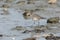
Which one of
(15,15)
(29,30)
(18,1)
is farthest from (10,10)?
(29,30)

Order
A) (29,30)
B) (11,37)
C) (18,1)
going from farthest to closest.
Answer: (18,1), (29,30), (11,37)

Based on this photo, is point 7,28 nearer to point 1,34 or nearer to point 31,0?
point 1,34

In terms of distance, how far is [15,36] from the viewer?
8.99 m

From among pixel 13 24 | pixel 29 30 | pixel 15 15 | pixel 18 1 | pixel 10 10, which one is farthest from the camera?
pixel 18 1

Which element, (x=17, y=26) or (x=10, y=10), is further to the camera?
(x=10, y=10)

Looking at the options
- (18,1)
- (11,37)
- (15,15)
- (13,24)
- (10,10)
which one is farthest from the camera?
(18,1)

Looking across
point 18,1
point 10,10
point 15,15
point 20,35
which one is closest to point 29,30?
point 20,35

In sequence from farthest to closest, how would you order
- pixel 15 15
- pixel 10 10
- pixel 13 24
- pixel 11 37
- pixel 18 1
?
pixel 18 1 < pixel 10 10 < pixel 15 15 < pixel 13 24 < pixel 11 37

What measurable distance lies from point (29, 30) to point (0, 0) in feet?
23.2

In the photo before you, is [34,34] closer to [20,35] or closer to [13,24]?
[20,35]

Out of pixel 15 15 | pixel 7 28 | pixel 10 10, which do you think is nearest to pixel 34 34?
pixel 7 28

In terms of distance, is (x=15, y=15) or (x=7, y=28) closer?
(x=7, y=28)

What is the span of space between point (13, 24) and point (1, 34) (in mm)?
1198

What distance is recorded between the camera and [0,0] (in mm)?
16422
